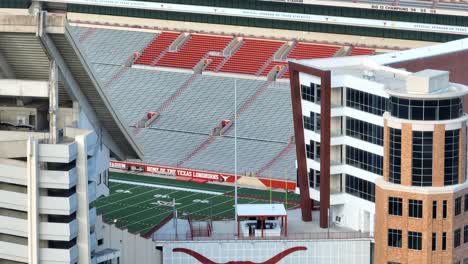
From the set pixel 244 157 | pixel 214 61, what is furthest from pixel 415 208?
pixel 214 61

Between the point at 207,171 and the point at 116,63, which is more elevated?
the point at 116,63

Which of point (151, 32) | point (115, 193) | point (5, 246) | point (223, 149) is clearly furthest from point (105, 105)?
point (151, 32)

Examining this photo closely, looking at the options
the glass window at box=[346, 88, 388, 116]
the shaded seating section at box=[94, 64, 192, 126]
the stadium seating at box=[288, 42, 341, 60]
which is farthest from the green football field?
the stadium seating at box=[288, 42, 341, 60]

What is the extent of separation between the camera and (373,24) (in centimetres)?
13725

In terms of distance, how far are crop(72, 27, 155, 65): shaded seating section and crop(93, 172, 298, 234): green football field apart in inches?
989

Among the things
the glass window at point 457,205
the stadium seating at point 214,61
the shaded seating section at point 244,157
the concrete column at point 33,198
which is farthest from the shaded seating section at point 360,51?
the concrete column at point 33,198

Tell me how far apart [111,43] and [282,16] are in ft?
42.9

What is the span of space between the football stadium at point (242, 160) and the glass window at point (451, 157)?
0.08 meters

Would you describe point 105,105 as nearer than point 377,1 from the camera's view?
Yes

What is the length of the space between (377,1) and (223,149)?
19056 millimetres

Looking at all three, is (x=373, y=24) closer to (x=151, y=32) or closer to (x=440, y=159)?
(x=151, y=32)

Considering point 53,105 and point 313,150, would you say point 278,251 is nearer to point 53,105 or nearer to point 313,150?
point 313,150

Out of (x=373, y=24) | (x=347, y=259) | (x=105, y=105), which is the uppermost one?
(x=373, y=24)

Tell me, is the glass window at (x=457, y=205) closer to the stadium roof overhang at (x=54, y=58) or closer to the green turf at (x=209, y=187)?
the stadium roof overhang at (x=54, y=58)
